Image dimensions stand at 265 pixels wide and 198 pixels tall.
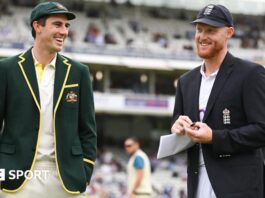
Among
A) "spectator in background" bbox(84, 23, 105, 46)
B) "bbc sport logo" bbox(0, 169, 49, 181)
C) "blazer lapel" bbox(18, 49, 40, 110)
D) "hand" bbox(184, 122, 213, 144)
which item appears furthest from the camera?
"spectator in background" bbox(84, 23, 105, 46)

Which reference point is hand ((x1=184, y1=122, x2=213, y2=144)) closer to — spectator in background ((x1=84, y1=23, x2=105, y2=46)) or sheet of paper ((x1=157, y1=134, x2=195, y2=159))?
sheet of paper ((x1=157, y1=134, x2=195, y2=159))

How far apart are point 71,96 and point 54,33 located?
0.48 meters

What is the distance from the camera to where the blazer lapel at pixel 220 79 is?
16.3ft

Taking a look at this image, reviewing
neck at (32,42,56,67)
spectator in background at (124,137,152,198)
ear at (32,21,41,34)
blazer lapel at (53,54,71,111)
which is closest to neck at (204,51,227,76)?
blazer lapel at (53,54,71,111)

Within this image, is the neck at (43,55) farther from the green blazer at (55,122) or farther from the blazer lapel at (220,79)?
the blazer lapel at (220,79)

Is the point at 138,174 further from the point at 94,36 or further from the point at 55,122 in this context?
the point at 94,36

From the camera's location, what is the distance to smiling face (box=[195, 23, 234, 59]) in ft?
16.5

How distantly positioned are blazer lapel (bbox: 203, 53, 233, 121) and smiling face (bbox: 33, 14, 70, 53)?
3.85 feet

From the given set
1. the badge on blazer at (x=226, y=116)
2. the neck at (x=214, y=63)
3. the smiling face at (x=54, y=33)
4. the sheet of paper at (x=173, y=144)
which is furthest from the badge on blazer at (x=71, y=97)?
the badge on blazer at (x=226, y=116)

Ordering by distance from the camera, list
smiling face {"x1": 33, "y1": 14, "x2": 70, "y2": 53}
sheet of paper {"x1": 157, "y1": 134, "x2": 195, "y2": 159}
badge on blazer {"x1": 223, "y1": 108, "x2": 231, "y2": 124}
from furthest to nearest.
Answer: smiling face {"x1": 33, "y1": 14, "x2": 70, "y2": 53} < sheet of paper {"x1": 157, "y1": 134, "x2": 195, "y2": 159} < badge on blazer {"x1": 223, "y1": 108, "x2": 231, "y2": 124}

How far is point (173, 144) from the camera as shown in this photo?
5.14 meters

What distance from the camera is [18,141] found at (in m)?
5.23

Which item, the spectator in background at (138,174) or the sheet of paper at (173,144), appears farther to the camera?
the spectator in background at (138,174)

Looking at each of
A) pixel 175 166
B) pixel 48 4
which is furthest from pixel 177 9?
pixel 48 4
